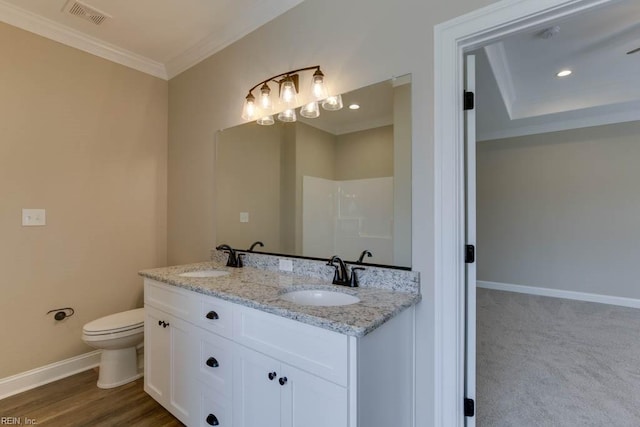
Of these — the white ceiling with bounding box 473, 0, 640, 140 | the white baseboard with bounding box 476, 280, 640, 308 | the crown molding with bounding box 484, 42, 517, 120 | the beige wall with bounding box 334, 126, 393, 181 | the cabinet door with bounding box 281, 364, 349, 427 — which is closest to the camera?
the cabinet door with bounding box 281, 364, 349, 427

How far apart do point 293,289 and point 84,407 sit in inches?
63.9

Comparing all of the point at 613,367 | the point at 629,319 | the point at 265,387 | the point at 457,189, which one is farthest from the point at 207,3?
the point at 629,319

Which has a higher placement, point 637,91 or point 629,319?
point 637,91

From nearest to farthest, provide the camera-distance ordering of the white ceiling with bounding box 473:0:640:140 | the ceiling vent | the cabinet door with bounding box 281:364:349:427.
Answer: the cabinet door with bounding box 281:364:349:427 < the ceiling vent < the white ceiling with bounding box 473:0:640:140

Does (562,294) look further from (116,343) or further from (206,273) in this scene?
(116,343)

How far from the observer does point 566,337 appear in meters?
2.84

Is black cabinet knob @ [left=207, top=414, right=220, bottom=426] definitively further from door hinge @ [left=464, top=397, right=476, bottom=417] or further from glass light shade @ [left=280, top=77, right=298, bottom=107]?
glass light shade @ [left=280, top=77, right=298, bottom=107]

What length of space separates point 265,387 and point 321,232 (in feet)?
2.89

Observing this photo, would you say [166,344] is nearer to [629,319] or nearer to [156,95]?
[156,95]

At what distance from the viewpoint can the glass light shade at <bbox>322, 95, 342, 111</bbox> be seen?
173 cm

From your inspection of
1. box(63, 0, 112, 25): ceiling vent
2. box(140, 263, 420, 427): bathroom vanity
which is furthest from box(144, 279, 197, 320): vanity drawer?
box(63, 0, 112, 25): ceiling vent

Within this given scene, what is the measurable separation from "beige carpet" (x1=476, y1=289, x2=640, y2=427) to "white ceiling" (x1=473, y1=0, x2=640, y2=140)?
7.44 feet

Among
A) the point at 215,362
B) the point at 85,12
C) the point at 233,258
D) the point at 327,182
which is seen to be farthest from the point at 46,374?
the point at 85,12

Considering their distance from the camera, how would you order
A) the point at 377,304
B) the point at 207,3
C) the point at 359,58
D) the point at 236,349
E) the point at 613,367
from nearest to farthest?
the point at 377,304 < the point at 236,349 < the point at 359,58 < the point at 207,3 < the point at 613,367
